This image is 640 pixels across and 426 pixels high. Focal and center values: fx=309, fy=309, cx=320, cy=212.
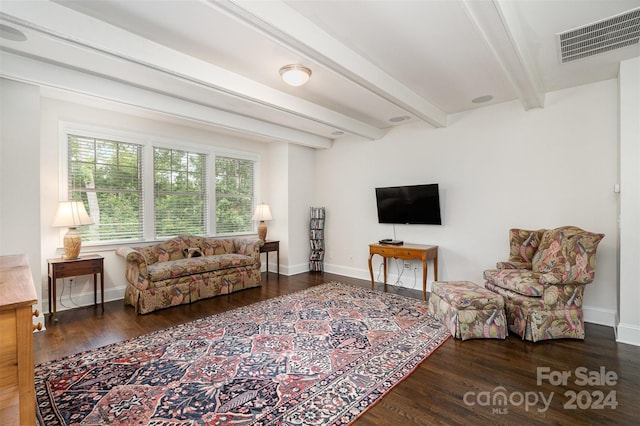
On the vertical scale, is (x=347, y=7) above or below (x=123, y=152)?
above

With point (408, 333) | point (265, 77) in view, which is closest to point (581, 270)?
point (408, 333)

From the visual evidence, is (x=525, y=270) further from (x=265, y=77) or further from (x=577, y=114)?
(x=265, y=77)

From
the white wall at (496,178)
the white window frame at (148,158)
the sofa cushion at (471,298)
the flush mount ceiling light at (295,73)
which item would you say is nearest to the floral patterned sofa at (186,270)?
the white window frame at (148,158)

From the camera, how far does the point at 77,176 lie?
4031mm

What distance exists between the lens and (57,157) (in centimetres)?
383

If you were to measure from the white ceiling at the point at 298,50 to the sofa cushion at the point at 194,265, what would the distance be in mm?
1944

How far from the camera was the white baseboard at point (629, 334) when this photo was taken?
113 inches

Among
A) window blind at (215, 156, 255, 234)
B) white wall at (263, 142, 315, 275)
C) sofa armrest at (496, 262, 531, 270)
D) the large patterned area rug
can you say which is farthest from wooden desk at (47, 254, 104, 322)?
sofa armrest at (496, 262, 531, 270)

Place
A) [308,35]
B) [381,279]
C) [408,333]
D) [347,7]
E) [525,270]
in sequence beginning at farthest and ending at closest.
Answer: [381,279] → [525,270] → [408,333] → [308,35] → [347,7]

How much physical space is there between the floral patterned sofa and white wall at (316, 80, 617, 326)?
192 cm

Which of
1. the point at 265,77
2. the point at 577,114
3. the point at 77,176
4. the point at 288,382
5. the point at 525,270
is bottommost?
the point at 288,382

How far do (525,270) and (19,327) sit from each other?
157 inches

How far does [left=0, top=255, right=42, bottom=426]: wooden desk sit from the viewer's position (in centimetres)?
96

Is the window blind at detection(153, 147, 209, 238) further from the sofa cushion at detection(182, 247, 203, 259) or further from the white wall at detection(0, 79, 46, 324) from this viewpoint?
the white wall at detection(0, 79, 46, 324)
